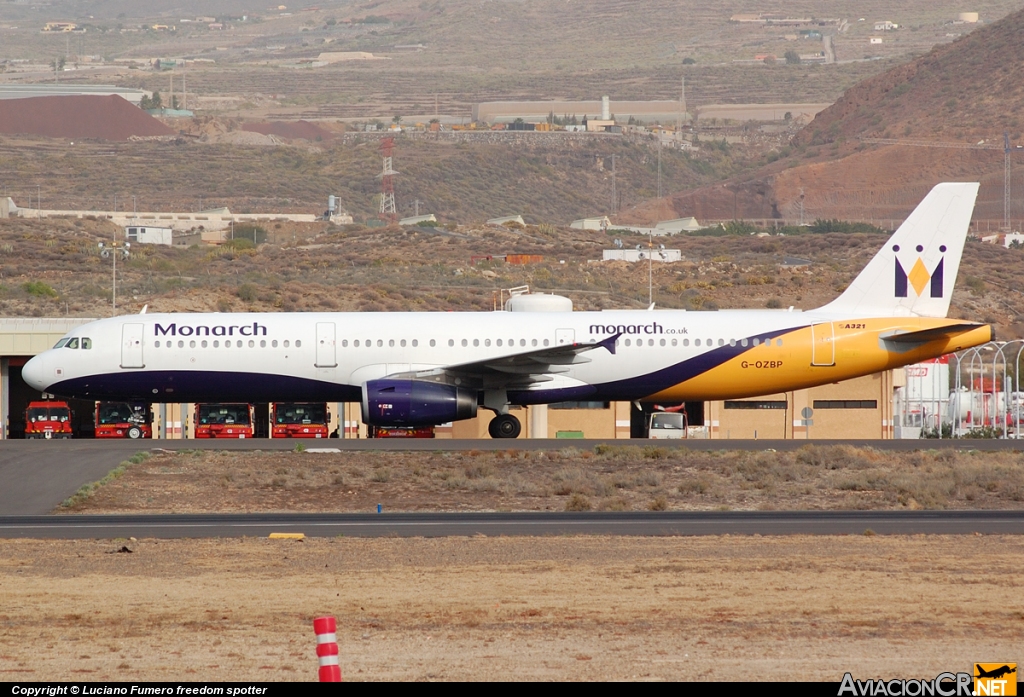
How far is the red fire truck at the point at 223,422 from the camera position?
1809 inches

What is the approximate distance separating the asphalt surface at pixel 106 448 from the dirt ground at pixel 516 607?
21.2 ft

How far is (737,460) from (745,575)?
13.7 metres

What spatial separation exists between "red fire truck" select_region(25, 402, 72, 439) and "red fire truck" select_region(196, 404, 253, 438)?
523 centimetres

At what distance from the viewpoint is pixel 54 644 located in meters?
13.8

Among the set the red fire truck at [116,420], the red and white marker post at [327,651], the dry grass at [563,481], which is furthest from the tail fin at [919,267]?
the red and white marker post at [327,651]

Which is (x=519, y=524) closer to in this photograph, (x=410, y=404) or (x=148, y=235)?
(x=410, y=404)

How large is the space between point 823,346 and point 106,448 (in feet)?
58.6

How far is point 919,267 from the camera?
3775 cm

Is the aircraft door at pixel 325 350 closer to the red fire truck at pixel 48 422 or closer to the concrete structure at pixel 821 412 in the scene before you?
the red fire truck at pixel 48 422

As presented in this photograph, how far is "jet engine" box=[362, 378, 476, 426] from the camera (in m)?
34.7

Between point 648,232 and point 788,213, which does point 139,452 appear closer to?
point 648,232

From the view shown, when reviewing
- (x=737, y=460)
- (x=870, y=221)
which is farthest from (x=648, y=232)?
(x=737, y=460)

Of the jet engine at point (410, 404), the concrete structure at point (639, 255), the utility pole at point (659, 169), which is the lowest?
the jet engine at point (410, 404)

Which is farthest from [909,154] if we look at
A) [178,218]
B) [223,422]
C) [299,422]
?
[223,422]
